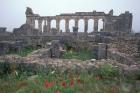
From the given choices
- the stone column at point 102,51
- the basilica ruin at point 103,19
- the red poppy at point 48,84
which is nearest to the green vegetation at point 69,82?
the red poppy at point 48,84

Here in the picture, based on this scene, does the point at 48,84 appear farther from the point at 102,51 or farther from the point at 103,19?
the point at 103,19

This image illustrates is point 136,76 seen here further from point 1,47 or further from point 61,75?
point 1,47

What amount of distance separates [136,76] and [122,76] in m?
0.44

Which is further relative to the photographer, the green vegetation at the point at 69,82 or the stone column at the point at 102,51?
the stone column at the point at 102,51

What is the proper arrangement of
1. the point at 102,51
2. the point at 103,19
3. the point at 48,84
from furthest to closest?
the point at 103,19, the point at 102,51, the point at 48,84

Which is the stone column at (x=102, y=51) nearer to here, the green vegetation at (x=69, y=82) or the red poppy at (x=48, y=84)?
the green vegetation at (x=69, y=82)

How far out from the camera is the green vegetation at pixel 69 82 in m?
6.86

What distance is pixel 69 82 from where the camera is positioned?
727 cm

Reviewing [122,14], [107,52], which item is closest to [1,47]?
[107,52]

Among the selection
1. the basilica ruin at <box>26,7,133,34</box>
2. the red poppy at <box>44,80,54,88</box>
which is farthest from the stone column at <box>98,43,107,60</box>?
Answer: the basilica ruin at <box>26,7,133,34</box>

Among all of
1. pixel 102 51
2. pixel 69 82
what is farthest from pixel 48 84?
pixel 102 51

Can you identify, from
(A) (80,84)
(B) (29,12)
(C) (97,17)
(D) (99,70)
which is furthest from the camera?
(B) (29,12)

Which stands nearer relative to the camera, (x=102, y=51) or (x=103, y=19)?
(x=102, y=51)

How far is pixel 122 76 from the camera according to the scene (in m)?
8.06
